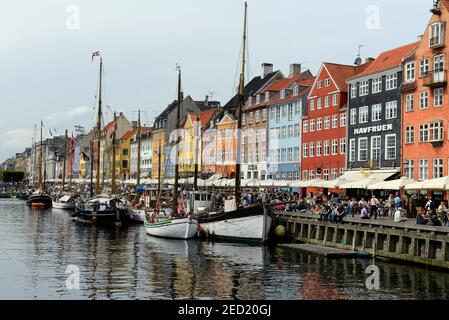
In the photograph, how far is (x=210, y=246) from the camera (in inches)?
1781

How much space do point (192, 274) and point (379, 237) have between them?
13.0 metres

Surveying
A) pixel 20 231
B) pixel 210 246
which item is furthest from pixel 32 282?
pixel 20 231

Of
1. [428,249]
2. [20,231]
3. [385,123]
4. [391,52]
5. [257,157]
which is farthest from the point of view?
[257,157]

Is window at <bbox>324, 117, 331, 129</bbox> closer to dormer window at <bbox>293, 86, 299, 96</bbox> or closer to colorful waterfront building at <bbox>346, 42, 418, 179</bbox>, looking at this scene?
colorful waterfront building at <bbox>346, 42, 418, 179</bbox>

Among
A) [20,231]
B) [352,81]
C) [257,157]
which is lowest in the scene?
[20,231]

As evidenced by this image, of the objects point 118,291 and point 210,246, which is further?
point 210,246

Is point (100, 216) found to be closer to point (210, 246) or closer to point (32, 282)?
point (210, 246)

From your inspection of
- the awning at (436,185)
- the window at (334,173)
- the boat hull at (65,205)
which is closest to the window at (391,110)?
the window at (334,173)

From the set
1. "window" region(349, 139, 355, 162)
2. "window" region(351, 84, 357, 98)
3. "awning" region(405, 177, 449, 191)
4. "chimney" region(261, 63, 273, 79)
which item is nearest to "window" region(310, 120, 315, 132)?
"window" region(351, 84, 357, 98)

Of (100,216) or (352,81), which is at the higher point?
(352,81)

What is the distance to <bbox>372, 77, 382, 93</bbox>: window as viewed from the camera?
6312 cm

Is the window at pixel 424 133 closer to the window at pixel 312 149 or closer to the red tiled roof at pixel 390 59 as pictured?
the red tiled roof at pixel 390 59
